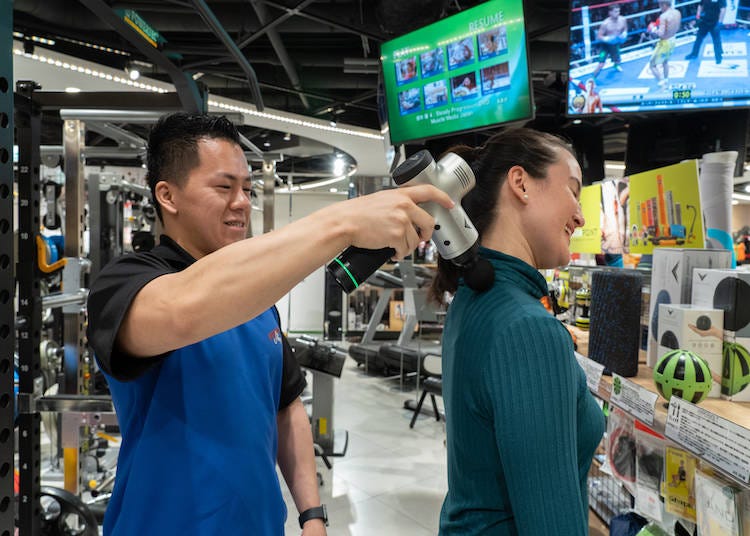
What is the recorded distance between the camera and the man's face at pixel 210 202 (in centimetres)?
125

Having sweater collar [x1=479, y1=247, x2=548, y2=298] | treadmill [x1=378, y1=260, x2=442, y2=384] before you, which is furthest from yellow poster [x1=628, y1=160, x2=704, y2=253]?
treadmill [x1=378, y1=260, x2=442, y2=384]

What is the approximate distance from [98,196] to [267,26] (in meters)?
2.16

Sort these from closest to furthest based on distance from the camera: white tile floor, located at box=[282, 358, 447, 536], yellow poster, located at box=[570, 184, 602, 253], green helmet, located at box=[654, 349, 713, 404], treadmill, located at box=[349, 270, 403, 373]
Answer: green helmet, located at box=[654, 349, 713, 404] → yellow poster, located at box=[570, 184, 602, 253] → white tile floor, located at box=[282, 358, 447, 536] → treadmill, located at box=[349, 270, 403, 373]

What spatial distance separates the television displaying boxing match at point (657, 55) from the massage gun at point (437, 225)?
234 centimetres

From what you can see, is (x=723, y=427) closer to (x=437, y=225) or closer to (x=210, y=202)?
(x=437, y=225)

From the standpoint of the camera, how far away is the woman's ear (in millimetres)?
1162

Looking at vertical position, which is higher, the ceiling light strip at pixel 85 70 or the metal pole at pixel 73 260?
the ceiling light strip at pixel 85 70

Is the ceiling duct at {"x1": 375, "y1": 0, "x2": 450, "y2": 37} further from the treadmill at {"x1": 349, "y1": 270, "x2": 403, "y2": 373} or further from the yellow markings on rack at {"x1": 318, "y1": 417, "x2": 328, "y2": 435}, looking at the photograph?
the treadmill at {"x1": 349, "y1": 270, "x2": 403, "y2": 373}

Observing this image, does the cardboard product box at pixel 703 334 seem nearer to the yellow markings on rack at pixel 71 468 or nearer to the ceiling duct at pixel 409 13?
the yellow markings on rack at pixel 71 468

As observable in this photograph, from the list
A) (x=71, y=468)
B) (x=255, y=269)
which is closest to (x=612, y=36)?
(x=255, y=269)

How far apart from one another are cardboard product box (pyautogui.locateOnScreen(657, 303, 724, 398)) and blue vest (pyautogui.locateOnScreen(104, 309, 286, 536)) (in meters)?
0.95

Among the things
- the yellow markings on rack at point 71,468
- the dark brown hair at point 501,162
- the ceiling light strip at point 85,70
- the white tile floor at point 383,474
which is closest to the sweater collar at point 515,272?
the dark brown hair at point 501,162

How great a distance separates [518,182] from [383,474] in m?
3.66

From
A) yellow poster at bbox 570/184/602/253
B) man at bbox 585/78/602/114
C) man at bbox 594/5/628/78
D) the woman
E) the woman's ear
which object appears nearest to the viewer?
the woman
